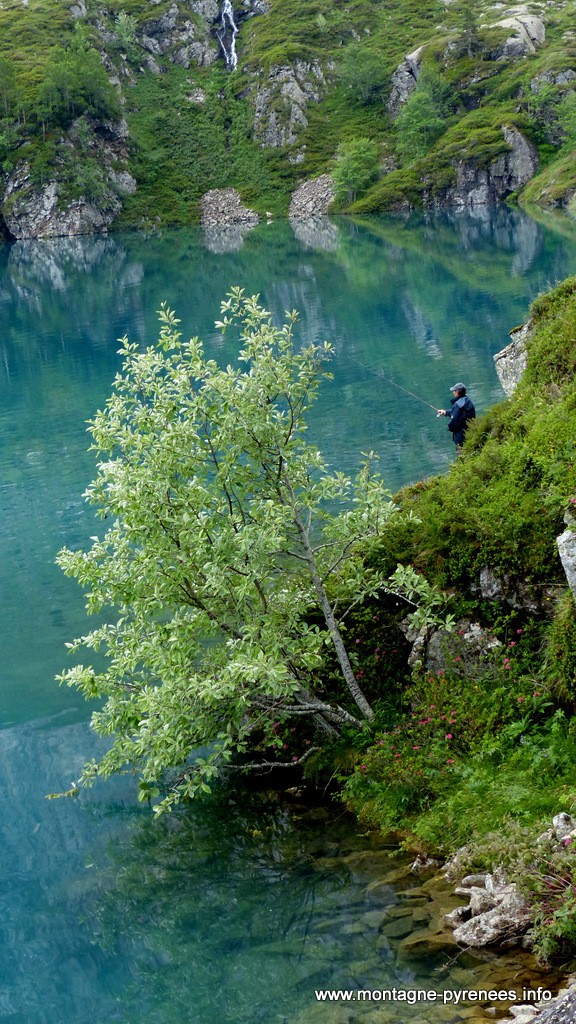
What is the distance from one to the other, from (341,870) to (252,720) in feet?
9.58

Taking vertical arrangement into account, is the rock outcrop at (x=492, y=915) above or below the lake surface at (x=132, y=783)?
above

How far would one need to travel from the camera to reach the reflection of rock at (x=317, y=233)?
107m

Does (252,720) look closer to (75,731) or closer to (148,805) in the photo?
(148,805)

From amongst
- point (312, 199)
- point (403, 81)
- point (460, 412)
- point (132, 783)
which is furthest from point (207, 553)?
point (403, 81)

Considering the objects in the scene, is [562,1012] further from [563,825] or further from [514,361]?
[514,361]

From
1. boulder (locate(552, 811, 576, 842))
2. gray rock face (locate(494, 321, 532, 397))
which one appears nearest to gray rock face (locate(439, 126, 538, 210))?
gray rock face (locate(494, 321, 532, 397))

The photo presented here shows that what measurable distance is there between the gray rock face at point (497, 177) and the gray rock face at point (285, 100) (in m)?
52.9

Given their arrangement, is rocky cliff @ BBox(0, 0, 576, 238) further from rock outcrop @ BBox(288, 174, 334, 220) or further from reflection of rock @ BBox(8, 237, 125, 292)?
reflection of rock @ BBox(8, 237, 125, 292)

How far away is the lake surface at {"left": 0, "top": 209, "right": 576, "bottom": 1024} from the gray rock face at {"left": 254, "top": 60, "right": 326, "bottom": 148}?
398ft

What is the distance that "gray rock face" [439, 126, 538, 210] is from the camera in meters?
141

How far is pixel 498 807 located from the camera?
11.4 meters

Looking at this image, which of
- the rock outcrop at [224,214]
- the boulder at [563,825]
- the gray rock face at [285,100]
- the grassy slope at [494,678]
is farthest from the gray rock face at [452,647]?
the gray rock face at [285,100]

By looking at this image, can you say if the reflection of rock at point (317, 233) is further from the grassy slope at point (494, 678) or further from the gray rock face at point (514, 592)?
the gray rock face at point (514, 592)

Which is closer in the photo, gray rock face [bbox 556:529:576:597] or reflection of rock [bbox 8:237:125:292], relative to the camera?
gray rock face [bbox 556:529:576:597]
